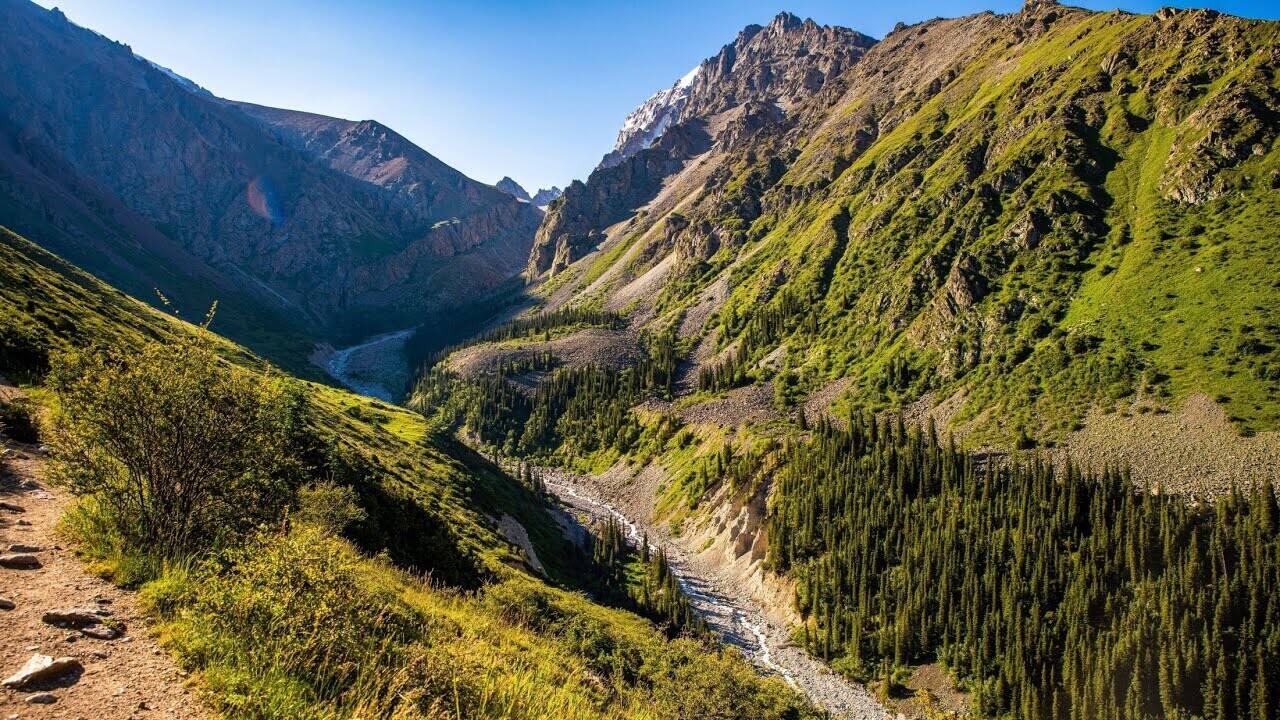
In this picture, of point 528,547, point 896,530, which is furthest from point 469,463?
point 896,530

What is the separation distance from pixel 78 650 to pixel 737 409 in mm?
116004

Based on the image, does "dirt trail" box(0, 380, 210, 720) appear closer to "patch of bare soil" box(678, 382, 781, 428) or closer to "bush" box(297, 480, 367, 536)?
"bush" box(297, 480, 367, 536)

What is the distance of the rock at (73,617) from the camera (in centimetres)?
1065

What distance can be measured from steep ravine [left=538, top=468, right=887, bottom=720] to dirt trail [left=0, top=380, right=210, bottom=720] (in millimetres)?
54102

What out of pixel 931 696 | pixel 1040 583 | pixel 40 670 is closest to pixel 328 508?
pixel 40 670

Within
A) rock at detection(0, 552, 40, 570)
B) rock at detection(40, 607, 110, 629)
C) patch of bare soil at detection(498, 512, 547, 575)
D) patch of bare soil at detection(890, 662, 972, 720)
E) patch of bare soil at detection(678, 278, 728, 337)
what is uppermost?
patch of bare soil at detection(678, 278, 728, 337)

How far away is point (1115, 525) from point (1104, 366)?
111 ft

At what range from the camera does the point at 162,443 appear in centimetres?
1566

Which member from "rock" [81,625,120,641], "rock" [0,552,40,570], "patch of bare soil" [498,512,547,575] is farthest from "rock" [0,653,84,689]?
"patch of bare soil" [498,512,547,575]

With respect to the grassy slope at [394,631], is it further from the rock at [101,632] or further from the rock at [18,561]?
the rock at [18,561]

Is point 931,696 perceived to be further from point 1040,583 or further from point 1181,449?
point 1181,449

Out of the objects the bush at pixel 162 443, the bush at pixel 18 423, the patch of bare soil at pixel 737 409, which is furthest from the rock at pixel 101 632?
the patch of bare soil at pixel 737 409

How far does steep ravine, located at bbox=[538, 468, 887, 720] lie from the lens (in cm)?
5447

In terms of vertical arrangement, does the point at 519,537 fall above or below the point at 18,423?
below
